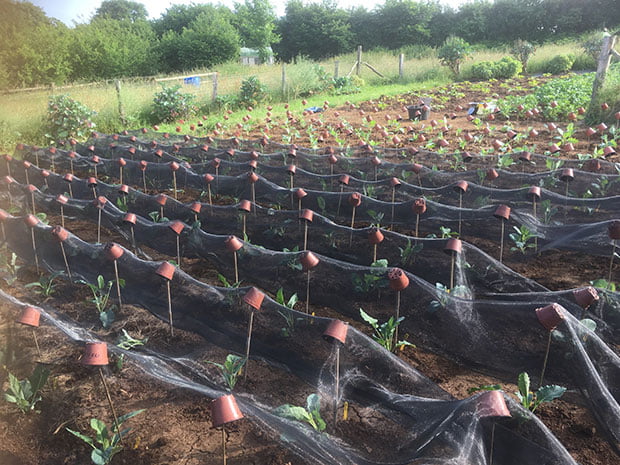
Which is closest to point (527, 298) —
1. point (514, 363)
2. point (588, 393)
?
point (514, 363)

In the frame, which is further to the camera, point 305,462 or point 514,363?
point 514,363

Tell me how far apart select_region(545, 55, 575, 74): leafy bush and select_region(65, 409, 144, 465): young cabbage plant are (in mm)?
24050

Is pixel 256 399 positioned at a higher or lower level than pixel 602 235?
A: lower

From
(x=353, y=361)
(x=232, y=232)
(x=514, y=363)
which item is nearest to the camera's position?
(x=353, y=361)

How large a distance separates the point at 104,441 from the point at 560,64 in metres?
24.3

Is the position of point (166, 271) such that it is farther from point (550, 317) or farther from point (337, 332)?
point (550, 317)

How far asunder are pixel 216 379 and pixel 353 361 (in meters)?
0.87

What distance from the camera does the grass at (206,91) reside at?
1117cm

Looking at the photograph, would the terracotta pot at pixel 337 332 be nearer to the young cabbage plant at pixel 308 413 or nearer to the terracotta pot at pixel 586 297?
the young cabbage plant at pixel 308 413

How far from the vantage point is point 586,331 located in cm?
213

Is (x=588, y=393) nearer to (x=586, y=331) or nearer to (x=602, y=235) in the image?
(x=586, y=331)

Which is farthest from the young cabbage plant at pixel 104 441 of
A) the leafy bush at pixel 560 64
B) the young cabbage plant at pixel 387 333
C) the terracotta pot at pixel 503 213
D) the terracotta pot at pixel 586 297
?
the leafy bush at pixel 560 64

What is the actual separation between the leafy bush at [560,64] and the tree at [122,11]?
2847 cm

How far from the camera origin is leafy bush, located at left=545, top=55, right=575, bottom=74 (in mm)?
20469
